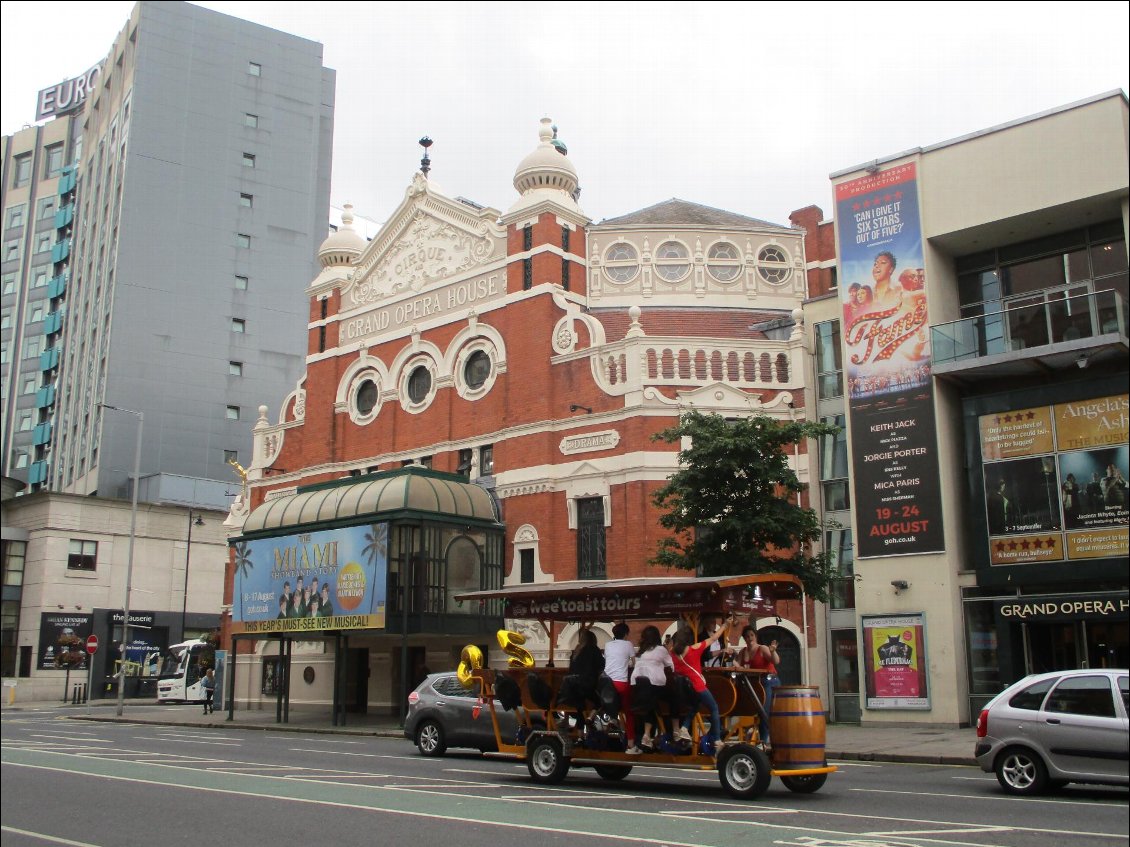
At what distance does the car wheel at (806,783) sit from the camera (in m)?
13.6

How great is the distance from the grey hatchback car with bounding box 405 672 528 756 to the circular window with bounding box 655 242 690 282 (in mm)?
17769

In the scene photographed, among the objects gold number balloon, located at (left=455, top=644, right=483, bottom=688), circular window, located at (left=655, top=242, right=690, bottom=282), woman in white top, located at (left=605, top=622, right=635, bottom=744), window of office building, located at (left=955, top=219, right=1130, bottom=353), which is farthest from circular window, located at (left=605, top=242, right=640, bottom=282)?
woman in white top, located at (left=605, top=622, right=635, bottom=744)

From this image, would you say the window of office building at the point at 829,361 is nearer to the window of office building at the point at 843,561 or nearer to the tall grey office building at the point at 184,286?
the window of office building at the point at 843,561

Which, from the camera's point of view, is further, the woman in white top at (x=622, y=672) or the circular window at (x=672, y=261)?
the circular window at (x=672, y=261)

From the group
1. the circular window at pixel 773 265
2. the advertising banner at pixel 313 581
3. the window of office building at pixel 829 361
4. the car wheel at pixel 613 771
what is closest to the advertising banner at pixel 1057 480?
the window of office building at pixel 829 361

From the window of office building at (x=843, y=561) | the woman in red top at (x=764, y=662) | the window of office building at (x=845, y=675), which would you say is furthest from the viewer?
the window of office building at (x=843, y=561)

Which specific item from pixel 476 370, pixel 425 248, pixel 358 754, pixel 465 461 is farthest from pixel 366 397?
pixel 358 754

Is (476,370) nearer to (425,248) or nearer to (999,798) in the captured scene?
(425,248)

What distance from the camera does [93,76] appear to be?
73875mm

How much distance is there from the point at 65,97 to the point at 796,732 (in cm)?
7970

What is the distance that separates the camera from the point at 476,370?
119 feet

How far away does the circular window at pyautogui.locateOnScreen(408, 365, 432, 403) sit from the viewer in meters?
37.7

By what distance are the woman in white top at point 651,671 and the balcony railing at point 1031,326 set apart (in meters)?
13.9

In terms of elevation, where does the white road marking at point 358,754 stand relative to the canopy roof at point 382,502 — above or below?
below
